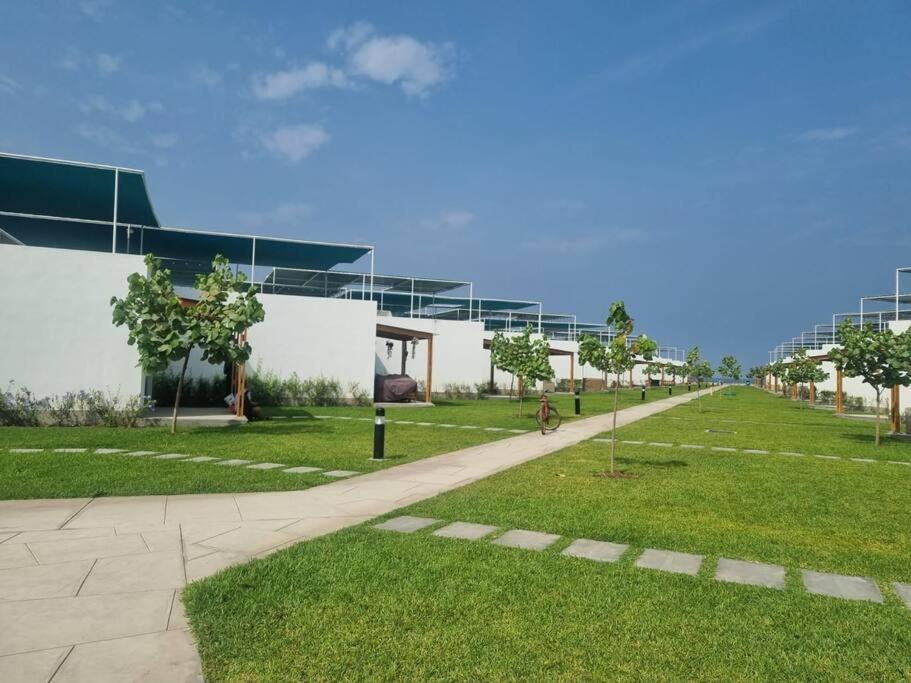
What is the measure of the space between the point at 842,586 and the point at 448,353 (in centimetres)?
2847

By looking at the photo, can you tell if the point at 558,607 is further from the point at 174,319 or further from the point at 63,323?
the point at 63,323

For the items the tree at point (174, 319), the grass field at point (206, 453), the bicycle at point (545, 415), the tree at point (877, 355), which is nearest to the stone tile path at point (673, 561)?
the grass field at point (206, 453)

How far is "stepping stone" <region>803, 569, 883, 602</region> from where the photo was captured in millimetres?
4133

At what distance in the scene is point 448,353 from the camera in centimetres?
3259

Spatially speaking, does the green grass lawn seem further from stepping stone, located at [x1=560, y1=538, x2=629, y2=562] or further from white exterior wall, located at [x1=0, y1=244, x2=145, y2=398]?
white exterior wall, located at [x1=0, y1=244, x2=145, y2=398]

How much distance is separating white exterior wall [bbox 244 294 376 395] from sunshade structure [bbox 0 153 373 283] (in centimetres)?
220

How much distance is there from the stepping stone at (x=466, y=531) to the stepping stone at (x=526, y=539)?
191mm

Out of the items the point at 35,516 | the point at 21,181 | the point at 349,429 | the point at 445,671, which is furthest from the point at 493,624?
the point at 21,181

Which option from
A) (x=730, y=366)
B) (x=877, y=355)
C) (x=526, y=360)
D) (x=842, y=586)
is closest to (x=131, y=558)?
(x=842, y=586)

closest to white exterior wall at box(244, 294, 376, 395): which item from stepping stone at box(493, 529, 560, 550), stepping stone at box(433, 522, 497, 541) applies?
stepping stone at box(433, 522, 497, 541)

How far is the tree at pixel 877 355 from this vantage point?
13.5m

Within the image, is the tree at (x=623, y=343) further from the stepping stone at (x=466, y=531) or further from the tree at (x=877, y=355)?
the tree at (x=877, y=355)

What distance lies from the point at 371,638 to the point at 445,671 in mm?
538

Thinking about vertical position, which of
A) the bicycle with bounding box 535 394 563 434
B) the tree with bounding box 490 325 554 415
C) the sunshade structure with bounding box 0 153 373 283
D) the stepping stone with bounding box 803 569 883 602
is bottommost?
the stepping stone with bounding box 803 569 883 602
